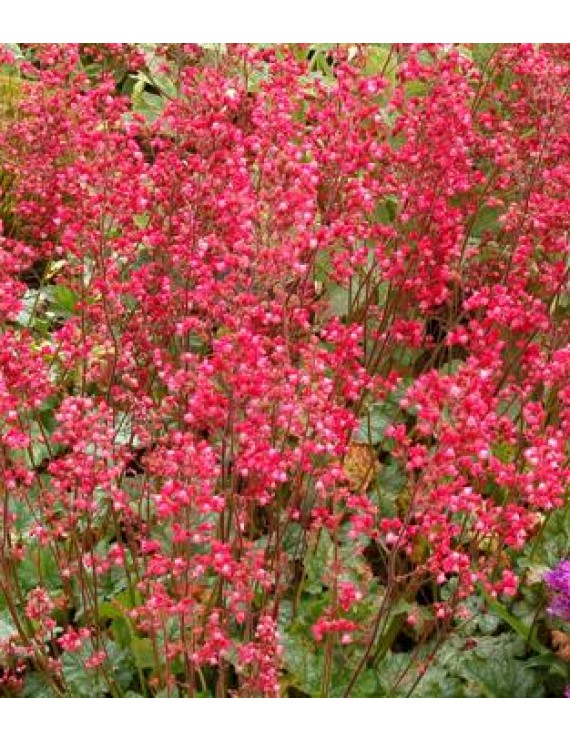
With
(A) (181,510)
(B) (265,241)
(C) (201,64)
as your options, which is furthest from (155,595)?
(C) (201,64)

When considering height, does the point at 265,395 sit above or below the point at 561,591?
above

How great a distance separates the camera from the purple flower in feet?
12.5

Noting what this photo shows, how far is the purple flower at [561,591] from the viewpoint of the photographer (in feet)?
12.5

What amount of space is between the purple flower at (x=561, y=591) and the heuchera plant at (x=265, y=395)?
0.20 meters

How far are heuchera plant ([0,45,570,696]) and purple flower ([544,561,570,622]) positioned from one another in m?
0.20

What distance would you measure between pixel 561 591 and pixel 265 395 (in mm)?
1217

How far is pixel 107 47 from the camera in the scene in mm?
5785

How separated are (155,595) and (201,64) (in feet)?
11.1

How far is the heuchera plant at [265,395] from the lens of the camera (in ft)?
10.5

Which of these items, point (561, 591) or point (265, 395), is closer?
point (265, 395)

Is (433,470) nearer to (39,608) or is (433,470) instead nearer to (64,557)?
(39,608)

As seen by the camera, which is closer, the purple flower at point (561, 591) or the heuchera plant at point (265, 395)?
the heuchera plant at point (265, 395)

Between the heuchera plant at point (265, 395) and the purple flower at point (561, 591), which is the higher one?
the heuchera plant at point (265, 395)

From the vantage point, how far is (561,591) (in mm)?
3838
